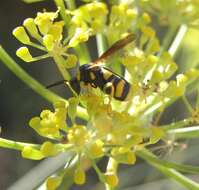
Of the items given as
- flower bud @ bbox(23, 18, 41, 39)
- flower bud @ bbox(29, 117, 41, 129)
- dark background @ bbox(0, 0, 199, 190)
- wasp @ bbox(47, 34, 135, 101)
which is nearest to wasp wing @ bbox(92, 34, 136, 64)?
wasp @ bbox(47, 34, 135, 101)

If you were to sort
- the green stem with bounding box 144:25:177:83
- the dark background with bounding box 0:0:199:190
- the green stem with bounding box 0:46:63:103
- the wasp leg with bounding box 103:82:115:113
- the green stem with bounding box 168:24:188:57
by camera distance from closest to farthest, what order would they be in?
the wasp leg with bounding box 103:82:115:113 < the green stem with bounding box 0:46:63:103 < the green stem with bounding box 144:25:177:83 < the green stem with bounding box 168:24:188:57 < the dark background with bounding box 0:0:199:190

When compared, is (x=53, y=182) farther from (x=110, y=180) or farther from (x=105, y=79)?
(x=105, y=79)

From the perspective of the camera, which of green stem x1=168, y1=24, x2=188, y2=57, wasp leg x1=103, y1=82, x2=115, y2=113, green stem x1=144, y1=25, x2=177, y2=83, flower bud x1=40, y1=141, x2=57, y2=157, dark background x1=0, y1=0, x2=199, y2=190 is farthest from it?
dark background x1=0, y1=0, x2=199, y2=190

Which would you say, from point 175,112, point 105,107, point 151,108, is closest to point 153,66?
point 151,108

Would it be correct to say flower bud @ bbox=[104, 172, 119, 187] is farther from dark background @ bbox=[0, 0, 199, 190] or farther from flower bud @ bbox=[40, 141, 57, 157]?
dark background @ bbox=[0, 0, 199, 190]

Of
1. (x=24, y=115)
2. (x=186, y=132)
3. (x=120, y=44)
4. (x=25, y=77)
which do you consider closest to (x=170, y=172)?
(x=186, y=132)

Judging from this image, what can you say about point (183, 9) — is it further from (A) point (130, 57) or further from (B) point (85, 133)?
(B) point (85, 133)
